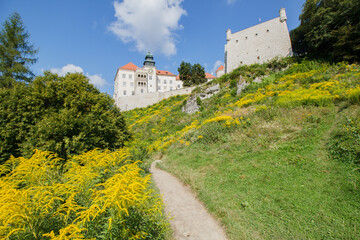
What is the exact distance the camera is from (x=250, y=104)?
13.0 metres

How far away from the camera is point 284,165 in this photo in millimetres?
5688

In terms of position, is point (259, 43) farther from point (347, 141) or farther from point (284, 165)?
point (284, 165)

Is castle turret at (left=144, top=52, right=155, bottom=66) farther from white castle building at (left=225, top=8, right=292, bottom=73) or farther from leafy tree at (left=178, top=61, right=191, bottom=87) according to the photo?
white castle building at (left=225, top=8, right=292, bottom=73)

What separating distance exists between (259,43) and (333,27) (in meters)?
10.4

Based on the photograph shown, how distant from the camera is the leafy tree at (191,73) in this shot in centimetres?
4291

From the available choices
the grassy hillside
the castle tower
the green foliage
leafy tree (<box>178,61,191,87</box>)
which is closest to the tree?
the grassy hillside

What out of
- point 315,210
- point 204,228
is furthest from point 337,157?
point 204,228

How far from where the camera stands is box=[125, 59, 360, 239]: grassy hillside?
3.58 metres

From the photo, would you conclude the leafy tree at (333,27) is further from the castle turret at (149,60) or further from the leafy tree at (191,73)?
Answer: the castle turret at (149,60)

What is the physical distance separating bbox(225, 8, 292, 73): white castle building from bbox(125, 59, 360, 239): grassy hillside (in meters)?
14.6

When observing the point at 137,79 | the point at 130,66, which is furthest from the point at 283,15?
the point at 130,66

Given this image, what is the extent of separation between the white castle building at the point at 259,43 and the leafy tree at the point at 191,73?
13145mm

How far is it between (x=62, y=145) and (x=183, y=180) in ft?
22.5

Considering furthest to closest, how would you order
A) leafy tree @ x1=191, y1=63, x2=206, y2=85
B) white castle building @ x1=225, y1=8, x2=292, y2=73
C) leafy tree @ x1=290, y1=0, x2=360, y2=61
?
leafy tree @ x1=191, y1=63, x2=206, y2=85 → white castle building @ x1=225, y1=8, x2=292, y2=73 → leafy tree @ x1=290, y1=0, x2=360, y2=61
